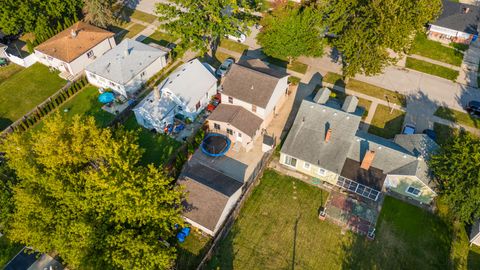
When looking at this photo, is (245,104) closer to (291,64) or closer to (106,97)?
(291,64)

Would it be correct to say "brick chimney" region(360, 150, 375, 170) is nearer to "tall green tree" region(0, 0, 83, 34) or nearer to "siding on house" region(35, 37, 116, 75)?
"siding on house" region(35, 37, 116, 75)

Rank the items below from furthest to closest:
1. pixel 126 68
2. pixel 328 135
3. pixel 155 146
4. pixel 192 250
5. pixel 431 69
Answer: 1. pixel 431 69
2. pixel 126 68
3. pixel 155 146
4. pixel 328 135
5. pixel 192 250

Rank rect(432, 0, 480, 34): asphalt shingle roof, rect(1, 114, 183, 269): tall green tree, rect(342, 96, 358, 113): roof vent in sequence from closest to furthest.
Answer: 1. rect(1, 114, 183, 269): tall green tree
2. rect(342, 96, 358, 113): roof vent
3. rect(432, 0, 480, 34): asphalt shingle roof

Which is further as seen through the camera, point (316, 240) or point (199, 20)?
point (199, 20)

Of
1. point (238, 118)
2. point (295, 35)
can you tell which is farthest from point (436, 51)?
point (238, 118)

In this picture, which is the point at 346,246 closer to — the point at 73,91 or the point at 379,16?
the point at 379,16

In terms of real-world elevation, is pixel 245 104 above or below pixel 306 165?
above

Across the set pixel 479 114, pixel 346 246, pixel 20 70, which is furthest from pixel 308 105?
pixel 20 70

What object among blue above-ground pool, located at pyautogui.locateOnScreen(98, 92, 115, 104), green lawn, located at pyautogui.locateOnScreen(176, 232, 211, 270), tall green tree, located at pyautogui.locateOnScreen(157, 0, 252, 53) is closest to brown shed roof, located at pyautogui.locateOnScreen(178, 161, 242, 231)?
green lawn, located at pyautogui.locateOnScreen(176, 232, 211, 270)
